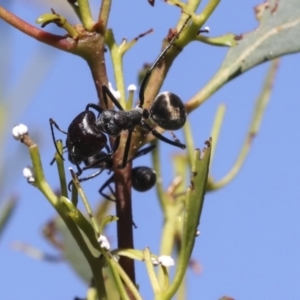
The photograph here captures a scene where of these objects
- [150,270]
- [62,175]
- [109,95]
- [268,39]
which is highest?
[268,39]

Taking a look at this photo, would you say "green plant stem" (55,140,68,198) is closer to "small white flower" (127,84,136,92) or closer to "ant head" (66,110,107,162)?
"small white flower" (127,84,136,92)

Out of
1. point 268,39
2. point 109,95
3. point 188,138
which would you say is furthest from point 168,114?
point 109,95

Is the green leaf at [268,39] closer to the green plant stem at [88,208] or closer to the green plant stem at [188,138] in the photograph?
the green plant stem at [188,138]

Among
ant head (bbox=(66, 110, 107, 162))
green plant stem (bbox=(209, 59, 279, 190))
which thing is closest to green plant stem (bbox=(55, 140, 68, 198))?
ant head (bbox=(66, 110, 107, 162))

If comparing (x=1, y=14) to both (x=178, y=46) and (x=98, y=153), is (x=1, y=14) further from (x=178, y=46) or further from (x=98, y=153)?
(x=98, y=153)

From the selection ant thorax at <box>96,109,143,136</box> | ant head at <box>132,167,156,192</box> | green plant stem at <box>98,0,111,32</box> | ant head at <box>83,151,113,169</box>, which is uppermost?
green plant stem at <box>98,0,111,32</box>

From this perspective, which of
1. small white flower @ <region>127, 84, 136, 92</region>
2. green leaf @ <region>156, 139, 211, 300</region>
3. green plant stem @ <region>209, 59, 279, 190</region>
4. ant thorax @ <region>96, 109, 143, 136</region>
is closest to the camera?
green leaf @ <region>156, 139, 211, 300</region>

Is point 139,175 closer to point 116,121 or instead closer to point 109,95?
point 116,121

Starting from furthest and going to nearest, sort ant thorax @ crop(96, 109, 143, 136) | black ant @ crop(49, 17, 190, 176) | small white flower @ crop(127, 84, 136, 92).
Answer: black ant @ crop(49, 17, 190, 176) < ant thorax @ crop(96, 109, 143, 136) < small white flower @ crop(127, 84, 136, 92)
